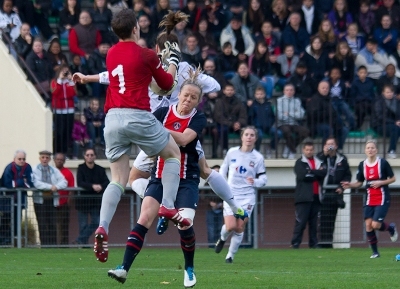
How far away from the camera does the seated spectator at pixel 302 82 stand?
20250mm

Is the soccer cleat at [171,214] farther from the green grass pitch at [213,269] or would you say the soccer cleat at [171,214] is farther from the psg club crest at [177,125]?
the psg club crest at [177,125]

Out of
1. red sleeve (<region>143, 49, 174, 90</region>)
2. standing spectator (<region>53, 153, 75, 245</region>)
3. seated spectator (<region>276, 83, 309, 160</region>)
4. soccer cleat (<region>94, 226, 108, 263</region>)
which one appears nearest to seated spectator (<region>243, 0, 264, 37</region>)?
seated spectator (<region>276, 83, 309, 160</region>)

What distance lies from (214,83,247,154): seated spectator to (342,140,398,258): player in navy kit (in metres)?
3.97

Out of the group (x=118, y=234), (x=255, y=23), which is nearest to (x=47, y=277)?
(x=118, y=234)

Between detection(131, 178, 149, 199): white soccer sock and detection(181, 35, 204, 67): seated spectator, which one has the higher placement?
detection(181, 35, 204, 67): seated spectator

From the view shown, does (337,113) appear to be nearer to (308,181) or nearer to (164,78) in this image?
(308,181)

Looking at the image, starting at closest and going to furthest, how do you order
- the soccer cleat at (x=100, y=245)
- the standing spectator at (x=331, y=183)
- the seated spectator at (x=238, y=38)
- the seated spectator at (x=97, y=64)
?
the soccer cleat at (x=100, y=245), the standing spectator at (x=331, y=183), the seated spectator at (x=97, y=64), the seated spectator at (x=238, y=38)

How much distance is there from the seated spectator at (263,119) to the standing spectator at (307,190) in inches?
44.0

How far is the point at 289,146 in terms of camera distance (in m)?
20.3

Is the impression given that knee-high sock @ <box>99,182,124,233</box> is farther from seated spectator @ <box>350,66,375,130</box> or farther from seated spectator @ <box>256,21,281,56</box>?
seated spectator @ <box>256,21,281,56</box>

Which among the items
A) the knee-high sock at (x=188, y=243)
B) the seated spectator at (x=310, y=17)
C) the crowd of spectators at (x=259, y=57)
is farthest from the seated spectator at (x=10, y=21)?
the knee-high sock at (x=188, y=243)

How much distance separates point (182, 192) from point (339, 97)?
10.9 metres

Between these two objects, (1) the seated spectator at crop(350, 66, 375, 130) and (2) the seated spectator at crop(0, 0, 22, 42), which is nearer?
(1) the seated spectator at crop(350, 66, 375, 130)

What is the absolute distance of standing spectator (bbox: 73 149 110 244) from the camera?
18.5m
